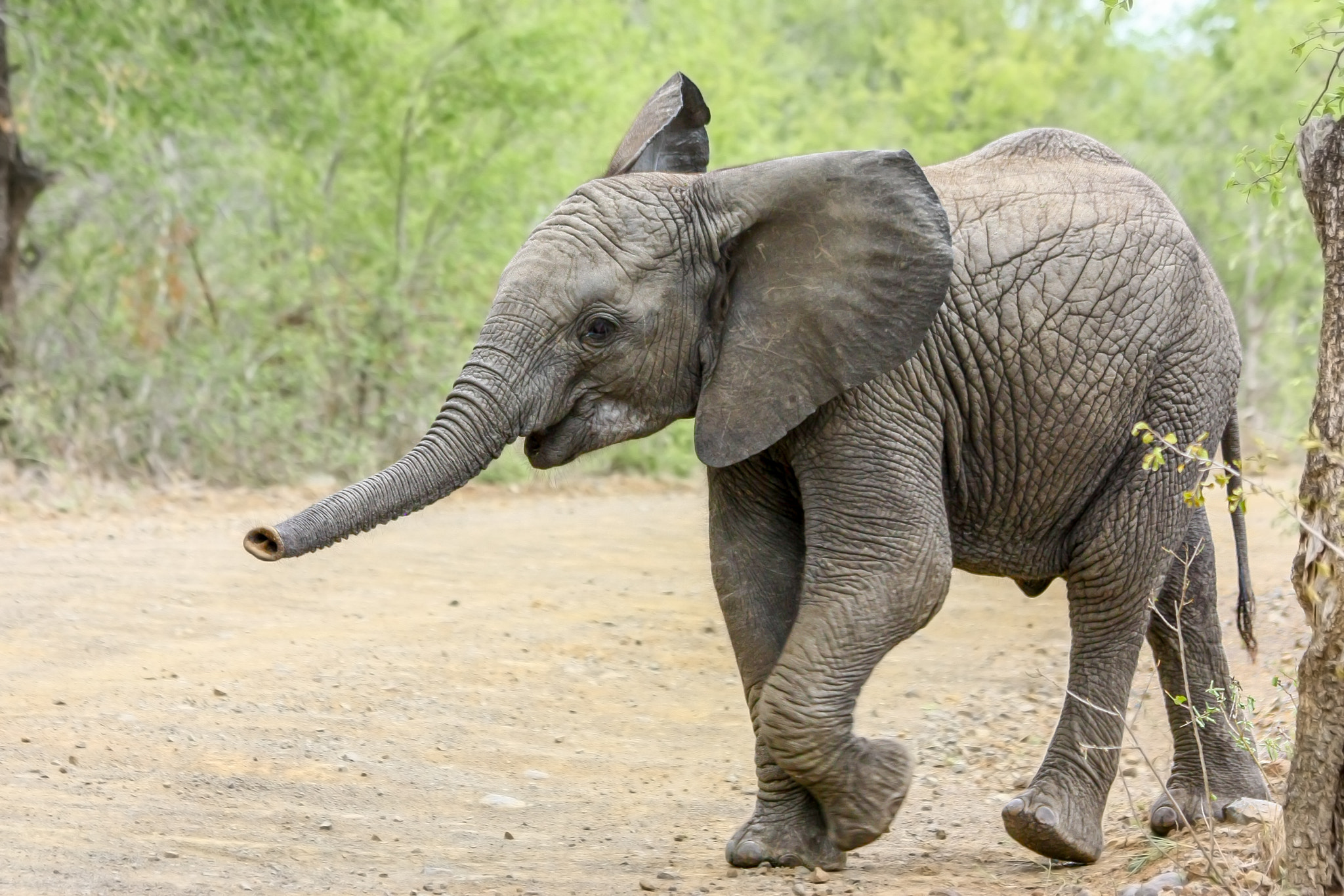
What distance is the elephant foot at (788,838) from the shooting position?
5.52m

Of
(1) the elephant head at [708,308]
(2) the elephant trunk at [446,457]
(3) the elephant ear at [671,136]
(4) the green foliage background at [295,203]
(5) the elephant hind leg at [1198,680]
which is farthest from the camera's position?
(4) the green foliage background at [295,203]

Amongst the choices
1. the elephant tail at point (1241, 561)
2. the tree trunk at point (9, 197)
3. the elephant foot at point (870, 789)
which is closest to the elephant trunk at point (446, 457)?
the elephant foot at point (870, 789)

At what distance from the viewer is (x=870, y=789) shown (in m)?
5.24

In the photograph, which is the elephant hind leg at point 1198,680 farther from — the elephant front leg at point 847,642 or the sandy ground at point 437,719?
the elephant front leg at point 847,642

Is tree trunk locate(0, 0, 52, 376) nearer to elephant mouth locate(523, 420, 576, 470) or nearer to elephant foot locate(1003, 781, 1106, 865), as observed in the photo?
elephant mouth locate(523, 420, 576, 470)

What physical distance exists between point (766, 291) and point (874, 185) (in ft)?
1.59

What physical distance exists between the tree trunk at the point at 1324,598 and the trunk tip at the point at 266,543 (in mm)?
2609

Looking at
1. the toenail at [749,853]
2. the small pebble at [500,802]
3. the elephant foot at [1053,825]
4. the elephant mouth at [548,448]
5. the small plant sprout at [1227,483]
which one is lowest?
the small pebble at [500,802]

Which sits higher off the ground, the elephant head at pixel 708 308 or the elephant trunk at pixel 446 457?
the elephant head at pixel 708 308

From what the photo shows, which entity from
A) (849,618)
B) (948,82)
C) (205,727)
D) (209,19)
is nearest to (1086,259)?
(849,618)

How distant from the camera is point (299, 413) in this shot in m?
18.1

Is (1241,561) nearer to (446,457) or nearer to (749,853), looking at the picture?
(749,853)

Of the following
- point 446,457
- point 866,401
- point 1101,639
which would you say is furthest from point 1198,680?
point 446,457

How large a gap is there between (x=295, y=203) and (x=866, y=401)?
1471 cm
